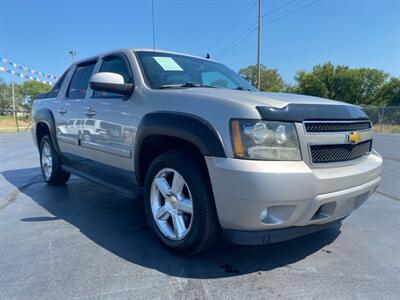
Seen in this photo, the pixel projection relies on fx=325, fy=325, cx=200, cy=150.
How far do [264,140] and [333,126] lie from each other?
2.11 feet

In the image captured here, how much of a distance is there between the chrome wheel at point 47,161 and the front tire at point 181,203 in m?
2.97

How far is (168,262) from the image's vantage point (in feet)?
8.63

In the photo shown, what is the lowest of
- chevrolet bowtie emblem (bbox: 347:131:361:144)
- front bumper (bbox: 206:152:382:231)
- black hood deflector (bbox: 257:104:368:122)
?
front bumper (bbox: 206:152:382:231)

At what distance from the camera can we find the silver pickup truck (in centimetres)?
219

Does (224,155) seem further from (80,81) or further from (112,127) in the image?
(80,81)

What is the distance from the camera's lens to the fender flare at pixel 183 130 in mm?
2285

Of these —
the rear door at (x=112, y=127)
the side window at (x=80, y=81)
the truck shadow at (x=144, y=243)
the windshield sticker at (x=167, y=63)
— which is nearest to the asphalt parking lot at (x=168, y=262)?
the truck shadow at (x=144, y=243)

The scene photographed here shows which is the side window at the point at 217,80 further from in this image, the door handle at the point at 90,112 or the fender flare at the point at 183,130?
the door handle at the point at 90,112

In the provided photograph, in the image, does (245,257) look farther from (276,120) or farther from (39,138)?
(39,138)

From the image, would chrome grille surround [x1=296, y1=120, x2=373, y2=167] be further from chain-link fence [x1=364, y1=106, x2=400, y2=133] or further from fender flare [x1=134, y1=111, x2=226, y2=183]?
chain-link fence [x1=364, y1=106, x2=400, y2=133]

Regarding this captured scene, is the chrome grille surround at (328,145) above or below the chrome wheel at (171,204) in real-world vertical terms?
above

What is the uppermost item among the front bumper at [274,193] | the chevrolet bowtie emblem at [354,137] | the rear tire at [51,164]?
the chevrolet bowtie emblem at [354,137]

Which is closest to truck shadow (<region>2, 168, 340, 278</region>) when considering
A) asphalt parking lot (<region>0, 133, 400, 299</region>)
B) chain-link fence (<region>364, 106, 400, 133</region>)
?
asphalt parking lot (<region>0, 133, 400, 299</region>)

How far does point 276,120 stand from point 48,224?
8.93 ft
